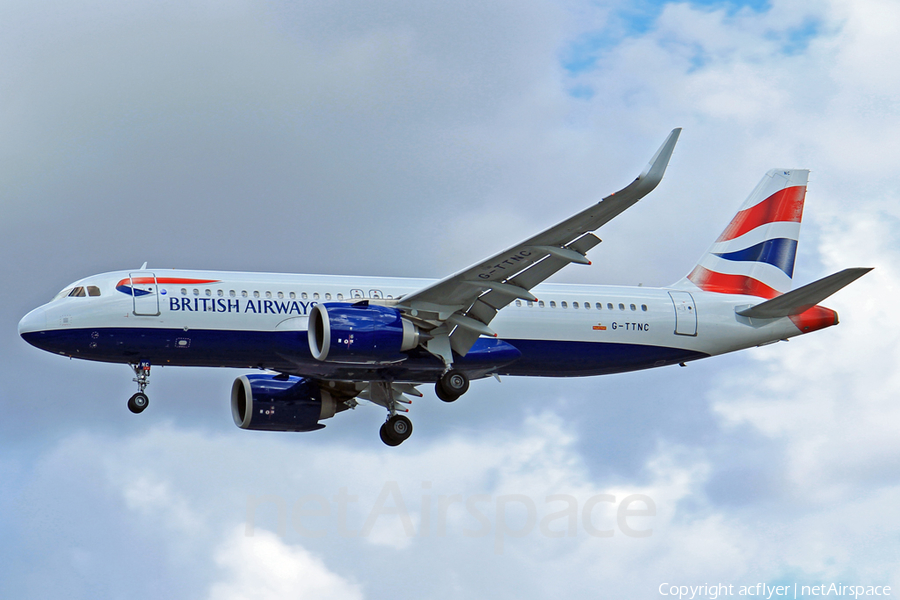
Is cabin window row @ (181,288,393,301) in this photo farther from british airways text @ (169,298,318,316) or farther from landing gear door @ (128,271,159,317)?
landing gear door @ (128,271,159,317)

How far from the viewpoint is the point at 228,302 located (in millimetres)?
33156

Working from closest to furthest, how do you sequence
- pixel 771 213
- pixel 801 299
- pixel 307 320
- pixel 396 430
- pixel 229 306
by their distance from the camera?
pixel 229 306, pixel 307 320, pixel 801 299, pixel 396 430, pixel 771 213

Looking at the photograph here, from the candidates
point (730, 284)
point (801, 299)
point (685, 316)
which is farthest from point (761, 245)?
point (685, 316)

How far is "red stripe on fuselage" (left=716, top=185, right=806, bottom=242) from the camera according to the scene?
138ft

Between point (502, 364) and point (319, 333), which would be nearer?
point (319, 333)

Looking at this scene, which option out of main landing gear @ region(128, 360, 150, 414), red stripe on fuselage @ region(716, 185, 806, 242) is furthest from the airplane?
red stripe on fuselage @ region(716, 185, 806, 242)

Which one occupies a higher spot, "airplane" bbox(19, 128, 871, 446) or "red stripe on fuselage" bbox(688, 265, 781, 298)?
"red stripe on fuselage" bbox(688, 265, 781, 298)

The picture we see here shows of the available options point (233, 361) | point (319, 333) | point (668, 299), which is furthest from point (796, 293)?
point (233, 361)

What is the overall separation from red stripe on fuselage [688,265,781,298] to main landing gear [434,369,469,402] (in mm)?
10219

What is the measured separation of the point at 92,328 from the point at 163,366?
230 centimetres

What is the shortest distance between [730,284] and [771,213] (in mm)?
3737

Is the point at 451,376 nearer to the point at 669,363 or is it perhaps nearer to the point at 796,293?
the point at 669,363

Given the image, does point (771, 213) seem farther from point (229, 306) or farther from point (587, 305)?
point (229, 306)

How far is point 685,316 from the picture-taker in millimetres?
37781
